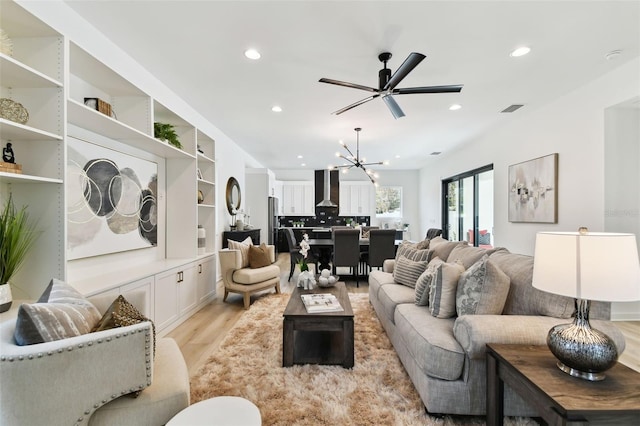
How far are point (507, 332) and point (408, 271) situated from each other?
1.53 m

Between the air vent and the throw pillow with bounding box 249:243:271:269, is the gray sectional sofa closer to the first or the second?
the throw pillow with bounding box 249:243:271:269

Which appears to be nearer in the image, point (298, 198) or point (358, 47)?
point (358, 47)

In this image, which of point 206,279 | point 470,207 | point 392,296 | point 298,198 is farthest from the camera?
point 298,198

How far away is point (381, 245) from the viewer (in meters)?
5.05

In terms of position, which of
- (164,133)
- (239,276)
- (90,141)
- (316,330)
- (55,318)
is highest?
(164,133)

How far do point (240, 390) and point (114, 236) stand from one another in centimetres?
201

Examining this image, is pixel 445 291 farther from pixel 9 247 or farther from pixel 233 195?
pixel 233 195

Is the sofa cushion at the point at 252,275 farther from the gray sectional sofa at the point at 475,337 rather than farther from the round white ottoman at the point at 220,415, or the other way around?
the round white ottoman at the point at 220,415

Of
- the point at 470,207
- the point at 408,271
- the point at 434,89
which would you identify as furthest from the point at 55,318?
the point at 470,207

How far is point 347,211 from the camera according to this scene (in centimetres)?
952

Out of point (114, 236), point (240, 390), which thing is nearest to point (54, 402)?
point (240, 390)

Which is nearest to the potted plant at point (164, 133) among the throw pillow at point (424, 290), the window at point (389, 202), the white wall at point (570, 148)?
the throw pillow at point (424, 290)

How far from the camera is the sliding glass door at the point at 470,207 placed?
593 centimetres

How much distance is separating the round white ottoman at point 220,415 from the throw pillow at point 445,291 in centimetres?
150
